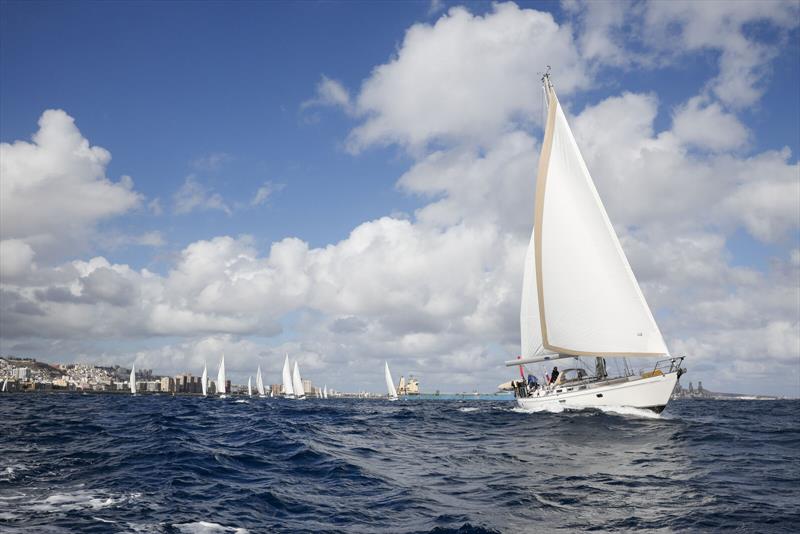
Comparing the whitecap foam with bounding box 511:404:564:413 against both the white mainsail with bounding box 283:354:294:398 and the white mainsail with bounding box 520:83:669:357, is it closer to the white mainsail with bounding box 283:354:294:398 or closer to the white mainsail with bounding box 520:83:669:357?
the white mainsail with bounding box 520:83:669:357

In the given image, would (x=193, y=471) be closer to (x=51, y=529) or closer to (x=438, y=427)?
(x=51, y=529)

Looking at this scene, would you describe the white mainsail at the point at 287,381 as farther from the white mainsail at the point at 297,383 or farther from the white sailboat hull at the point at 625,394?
the white sailboat hull at the point at 625,394

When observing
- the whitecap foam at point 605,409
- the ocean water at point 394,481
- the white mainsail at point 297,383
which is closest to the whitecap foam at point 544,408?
the whitecap foam at point 605,409

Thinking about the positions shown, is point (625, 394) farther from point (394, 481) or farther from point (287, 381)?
point (287, 381)

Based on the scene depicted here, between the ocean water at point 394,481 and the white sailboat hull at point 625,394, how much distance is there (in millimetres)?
7298

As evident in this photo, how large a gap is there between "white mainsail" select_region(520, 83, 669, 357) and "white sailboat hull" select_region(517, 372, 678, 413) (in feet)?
7.28

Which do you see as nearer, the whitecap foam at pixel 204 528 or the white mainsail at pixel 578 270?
the whitecap foam at pixel 204 528

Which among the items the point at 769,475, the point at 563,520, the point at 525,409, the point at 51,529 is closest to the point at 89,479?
the point at 51,529

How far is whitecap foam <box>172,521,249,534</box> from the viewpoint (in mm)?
10656

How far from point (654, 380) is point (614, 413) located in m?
3.51

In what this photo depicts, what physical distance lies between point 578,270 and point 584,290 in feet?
4.95

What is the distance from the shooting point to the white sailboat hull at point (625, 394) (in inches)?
1379

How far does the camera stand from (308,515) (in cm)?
1225

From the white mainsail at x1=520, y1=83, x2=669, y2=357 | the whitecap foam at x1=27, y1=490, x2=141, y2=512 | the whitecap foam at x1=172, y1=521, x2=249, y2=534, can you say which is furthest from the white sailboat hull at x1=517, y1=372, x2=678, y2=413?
the whitecap foam at x1=27, y1=490, x2=141, y2=512
